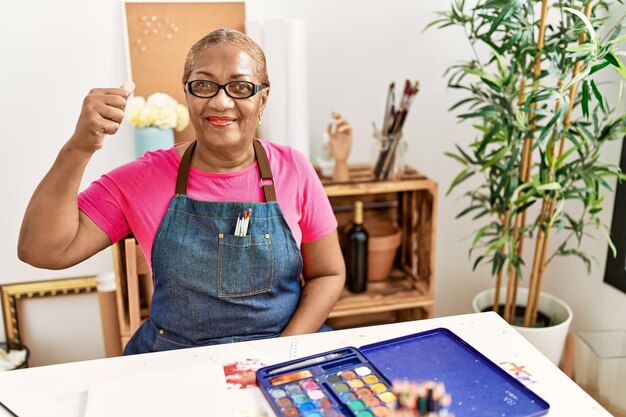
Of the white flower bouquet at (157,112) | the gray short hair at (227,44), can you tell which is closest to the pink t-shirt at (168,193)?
the gray short hair at (227,44)

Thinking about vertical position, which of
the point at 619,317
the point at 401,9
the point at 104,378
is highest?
the point at 401,9

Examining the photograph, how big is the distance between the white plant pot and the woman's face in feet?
4.14

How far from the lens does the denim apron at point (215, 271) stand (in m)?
1.40

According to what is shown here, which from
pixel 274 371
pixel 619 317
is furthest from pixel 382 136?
pixel 274 371

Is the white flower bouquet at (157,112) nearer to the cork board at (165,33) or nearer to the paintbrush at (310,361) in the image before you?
the cork board at (165,33)

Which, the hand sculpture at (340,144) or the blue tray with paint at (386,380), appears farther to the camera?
the hand sculpture at (340,144)

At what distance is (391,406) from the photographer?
0.95 meters

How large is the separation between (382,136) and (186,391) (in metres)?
1.34

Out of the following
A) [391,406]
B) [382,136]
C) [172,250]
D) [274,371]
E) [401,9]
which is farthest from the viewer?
[401,9]

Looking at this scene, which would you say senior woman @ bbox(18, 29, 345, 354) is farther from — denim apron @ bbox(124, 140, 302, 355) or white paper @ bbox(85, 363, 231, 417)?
white paper @ bbox(85, 363, 231, 417)

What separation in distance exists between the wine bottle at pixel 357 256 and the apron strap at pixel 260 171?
2.22 ft

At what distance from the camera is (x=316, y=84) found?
231 centimetres

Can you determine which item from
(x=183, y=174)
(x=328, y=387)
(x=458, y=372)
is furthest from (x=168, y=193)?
(x=458, y=372)

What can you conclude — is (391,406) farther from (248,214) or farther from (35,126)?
(35,126)
